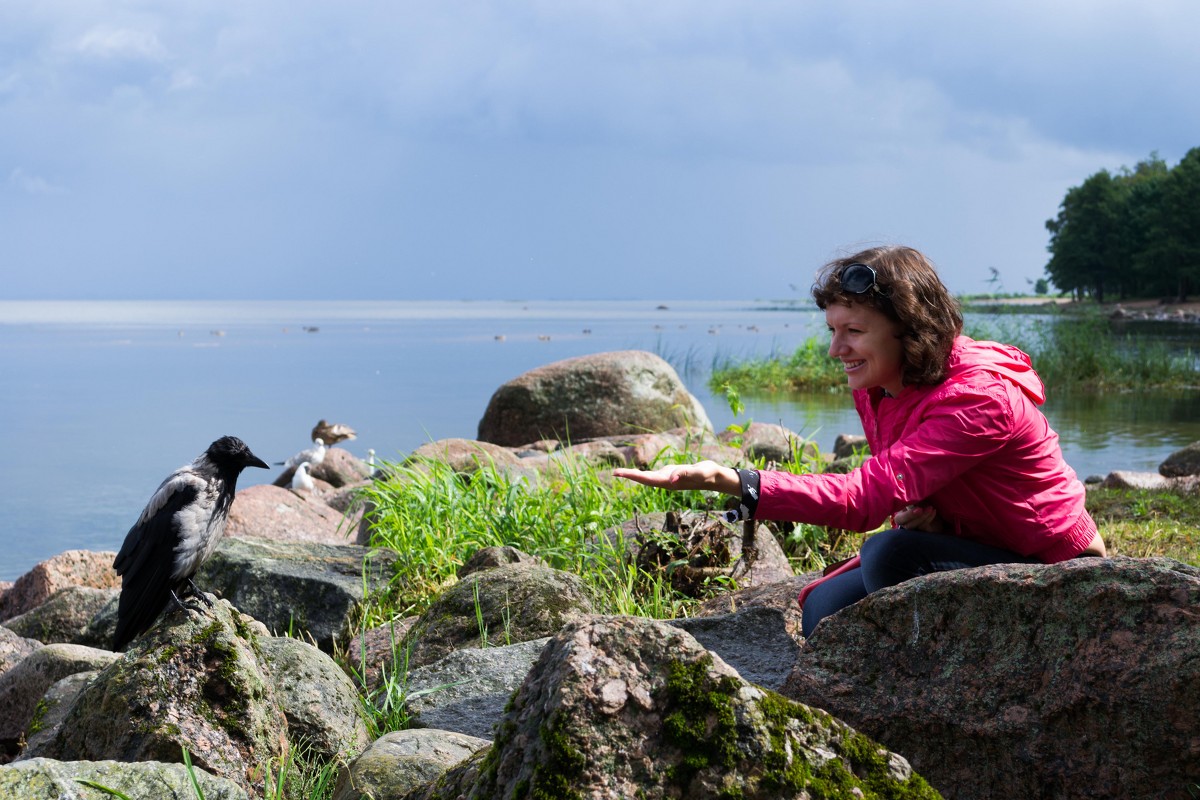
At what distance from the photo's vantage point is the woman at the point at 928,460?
135 inches

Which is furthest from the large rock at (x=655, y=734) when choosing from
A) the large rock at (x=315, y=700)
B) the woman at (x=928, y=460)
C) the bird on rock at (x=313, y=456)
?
the bird on rock at (x=313, y=456)

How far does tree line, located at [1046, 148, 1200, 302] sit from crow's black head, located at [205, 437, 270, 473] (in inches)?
2839

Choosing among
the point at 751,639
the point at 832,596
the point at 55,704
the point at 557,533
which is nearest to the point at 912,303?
the point at 832,596

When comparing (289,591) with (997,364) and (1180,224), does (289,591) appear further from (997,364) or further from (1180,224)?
(1180,224)

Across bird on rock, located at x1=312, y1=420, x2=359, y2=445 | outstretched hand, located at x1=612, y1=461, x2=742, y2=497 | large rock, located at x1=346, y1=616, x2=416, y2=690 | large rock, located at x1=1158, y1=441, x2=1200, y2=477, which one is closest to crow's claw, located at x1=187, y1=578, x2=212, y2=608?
large rock, located at x1=346, y1=616, x2=416, y2=690

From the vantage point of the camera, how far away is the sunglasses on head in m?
3.61

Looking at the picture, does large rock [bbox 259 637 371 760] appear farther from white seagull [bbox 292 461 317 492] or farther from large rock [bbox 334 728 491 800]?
white seagull [bbox 292 461 317 492]

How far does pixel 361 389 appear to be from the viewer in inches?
959

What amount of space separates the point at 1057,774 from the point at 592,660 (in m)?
1.49

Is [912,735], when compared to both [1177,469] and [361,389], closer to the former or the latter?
[1177,469]

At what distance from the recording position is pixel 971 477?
3.56 metres

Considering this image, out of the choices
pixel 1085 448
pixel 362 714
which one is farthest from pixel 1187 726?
pixel 1085 448

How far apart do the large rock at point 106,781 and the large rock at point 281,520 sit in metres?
5.51

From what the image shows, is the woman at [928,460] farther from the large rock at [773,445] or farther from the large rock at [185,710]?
the large rock at [773,445]
